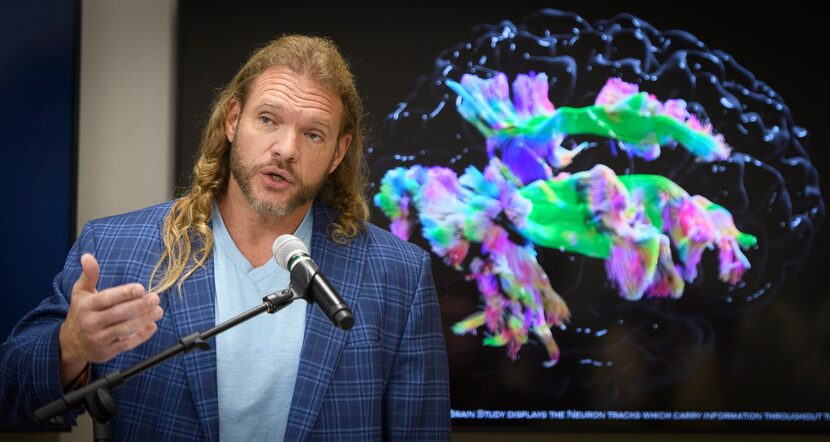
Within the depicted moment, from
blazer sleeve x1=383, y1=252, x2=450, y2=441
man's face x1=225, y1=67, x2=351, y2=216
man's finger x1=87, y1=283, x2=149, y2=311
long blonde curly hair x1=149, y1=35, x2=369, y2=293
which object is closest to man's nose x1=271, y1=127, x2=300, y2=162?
man's face x1=225, y1=67, x2=351, y2=216

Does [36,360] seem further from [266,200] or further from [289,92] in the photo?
[289,92]

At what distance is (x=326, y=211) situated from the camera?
6.11 ft

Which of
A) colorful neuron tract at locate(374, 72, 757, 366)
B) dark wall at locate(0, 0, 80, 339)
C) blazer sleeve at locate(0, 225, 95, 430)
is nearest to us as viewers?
blazer sleeve at locate(0, 225, 95, 430)

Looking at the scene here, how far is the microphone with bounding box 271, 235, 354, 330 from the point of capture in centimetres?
111

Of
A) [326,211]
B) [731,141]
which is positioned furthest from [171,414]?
[731,141]

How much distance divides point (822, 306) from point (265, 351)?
6.66ft

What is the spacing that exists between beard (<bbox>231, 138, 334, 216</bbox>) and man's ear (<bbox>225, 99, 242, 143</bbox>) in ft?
0.41

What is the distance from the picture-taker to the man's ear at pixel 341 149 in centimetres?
185

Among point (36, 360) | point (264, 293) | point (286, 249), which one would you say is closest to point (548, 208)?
point (264, 293)

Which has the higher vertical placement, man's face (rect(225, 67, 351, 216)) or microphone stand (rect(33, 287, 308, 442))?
man's face (rect(225, 67, 351, 216))

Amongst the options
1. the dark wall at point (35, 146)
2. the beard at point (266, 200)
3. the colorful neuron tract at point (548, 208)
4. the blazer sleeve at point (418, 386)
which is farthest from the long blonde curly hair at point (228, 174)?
the dark wall at point (35, 146)

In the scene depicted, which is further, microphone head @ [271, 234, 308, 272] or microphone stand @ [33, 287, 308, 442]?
microphone head @ [271, 234, 308, 272]

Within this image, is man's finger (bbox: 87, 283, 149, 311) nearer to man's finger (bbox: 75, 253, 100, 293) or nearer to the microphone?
man's finger (bbox: 75, 253, 100, 293)

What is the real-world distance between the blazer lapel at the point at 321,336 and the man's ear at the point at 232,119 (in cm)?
25
